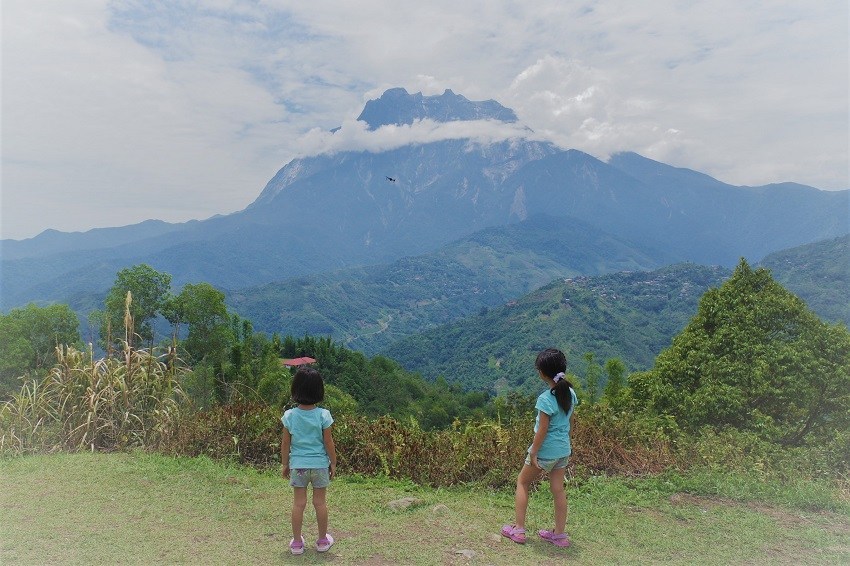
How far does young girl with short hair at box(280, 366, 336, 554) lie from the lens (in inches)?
141

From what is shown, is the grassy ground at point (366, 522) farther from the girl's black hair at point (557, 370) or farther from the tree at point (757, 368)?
the tree at point (757, 368)

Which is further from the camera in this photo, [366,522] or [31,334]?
[31,334]

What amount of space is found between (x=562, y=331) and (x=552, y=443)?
94.1 m

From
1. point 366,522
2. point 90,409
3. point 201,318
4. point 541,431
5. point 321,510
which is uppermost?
point 541,431

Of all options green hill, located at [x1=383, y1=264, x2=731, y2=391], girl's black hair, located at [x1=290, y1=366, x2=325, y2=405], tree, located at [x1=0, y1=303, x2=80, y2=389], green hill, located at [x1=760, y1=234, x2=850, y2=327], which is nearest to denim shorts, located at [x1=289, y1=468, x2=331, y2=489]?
girl's black hair, located at [x1=290, y1=366, x2=325, y2=405]

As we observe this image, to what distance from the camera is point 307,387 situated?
11.8 feet

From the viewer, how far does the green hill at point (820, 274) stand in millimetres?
77812

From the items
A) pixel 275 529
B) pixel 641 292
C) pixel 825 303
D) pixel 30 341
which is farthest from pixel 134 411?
pixel 641 292

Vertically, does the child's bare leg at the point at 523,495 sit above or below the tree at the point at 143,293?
below

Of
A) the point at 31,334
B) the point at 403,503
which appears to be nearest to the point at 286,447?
the point at 403,503

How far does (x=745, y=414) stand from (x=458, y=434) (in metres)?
3.40

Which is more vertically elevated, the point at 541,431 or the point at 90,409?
the point at 541,431

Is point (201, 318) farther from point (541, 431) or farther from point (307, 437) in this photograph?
point (541, 431)

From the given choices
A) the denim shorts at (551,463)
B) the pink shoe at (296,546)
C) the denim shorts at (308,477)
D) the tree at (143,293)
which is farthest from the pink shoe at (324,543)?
the tree at (143,293)
